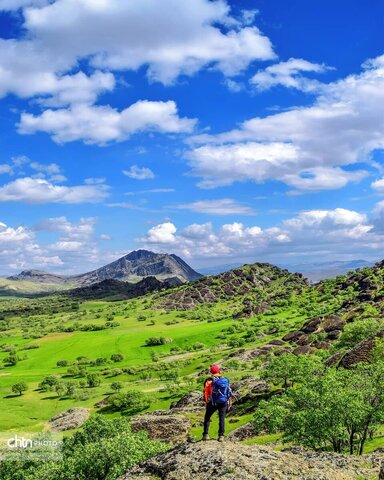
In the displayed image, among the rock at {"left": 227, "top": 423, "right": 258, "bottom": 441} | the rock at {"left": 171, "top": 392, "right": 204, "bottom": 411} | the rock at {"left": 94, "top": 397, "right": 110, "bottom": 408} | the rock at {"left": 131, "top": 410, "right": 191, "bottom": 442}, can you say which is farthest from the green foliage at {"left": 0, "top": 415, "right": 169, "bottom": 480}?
the rock at {"left": 94, "top": 397, "right": 110, "bottom": 408}

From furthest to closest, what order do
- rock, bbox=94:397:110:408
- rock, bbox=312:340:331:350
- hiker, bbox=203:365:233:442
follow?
rock, bbox=312:340:331:350, rock, bbox=94:397:110:408, hiker, bbox=203:365:233:442

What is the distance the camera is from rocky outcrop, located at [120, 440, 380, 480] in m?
26.6

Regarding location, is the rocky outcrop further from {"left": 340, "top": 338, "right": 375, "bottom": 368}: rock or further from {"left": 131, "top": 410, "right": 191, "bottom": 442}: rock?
{"left": 340, "top": 338, "right": 375, "bottom": 368}: rock

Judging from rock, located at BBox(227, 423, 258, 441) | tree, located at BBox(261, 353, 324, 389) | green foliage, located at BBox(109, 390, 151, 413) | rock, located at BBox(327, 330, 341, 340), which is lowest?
green foliage, located at BBox(109, 390, 151, 413)

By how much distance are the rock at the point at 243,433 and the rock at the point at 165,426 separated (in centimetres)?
1163

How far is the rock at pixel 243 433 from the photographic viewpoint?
83.8 meters

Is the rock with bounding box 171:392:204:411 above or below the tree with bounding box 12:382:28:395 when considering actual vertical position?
above

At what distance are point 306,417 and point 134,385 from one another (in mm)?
135257

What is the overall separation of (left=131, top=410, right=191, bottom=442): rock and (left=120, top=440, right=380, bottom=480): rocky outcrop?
66315 millimetres

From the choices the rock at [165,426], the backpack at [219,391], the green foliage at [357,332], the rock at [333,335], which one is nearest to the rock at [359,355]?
the green foliage at [357,332]

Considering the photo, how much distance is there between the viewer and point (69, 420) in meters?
123

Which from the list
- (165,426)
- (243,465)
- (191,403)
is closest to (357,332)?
(191,403)

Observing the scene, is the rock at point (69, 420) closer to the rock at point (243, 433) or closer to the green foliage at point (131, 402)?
the green foliage at point (131, 402)

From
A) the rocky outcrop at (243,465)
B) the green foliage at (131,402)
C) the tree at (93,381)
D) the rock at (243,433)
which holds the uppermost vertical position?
the rocky outcrop at (243,465)
